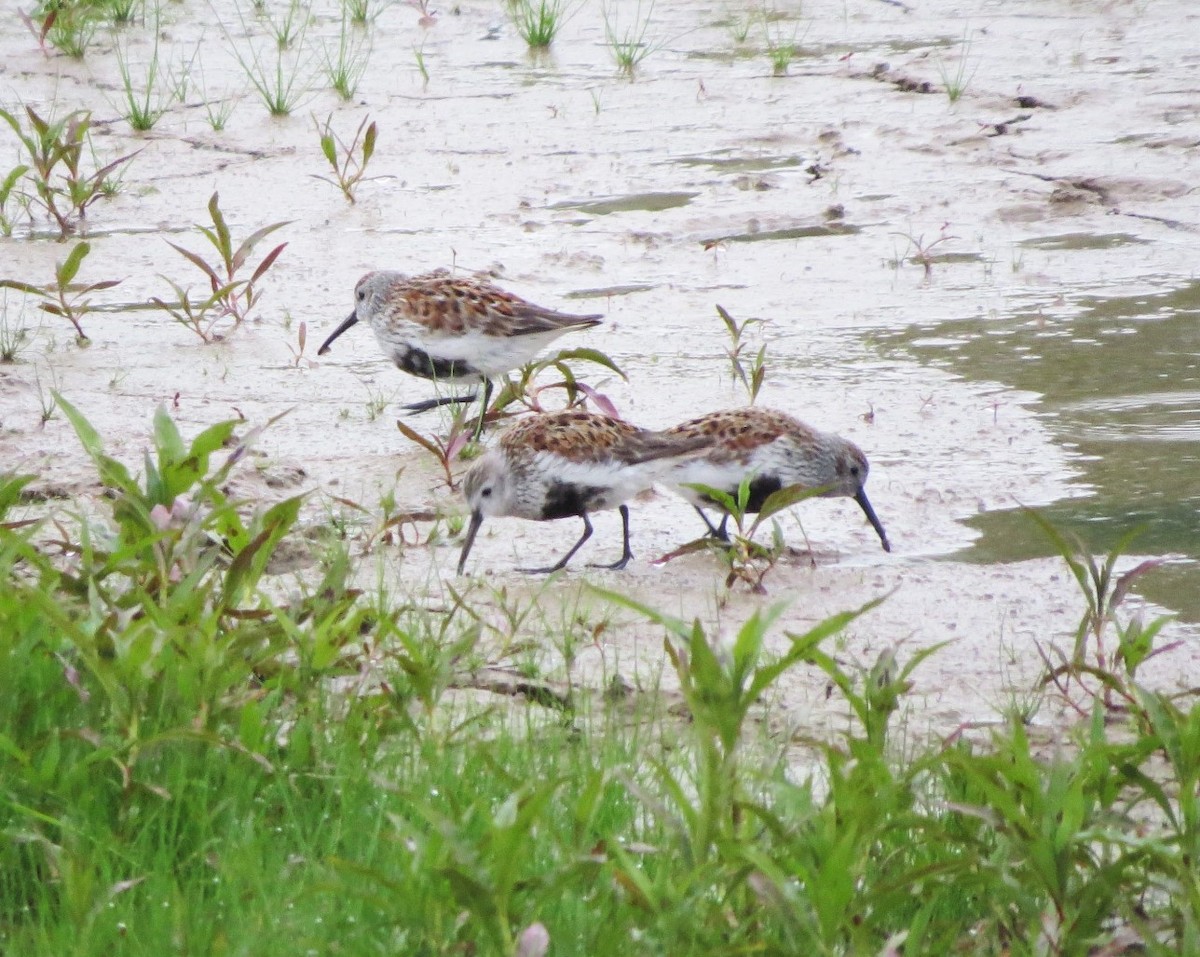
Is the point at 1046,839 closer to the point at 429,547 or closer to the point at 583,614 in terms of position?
the point at 583,614

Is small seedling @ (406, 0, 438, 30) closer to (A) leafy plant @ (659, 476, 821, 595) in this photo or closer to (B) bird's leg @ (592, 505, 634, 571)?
(B) bird's leg @ (592, 505, 634, 571)

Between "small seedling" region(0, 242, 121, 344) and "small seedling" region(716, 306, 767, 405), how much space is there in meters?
2.69

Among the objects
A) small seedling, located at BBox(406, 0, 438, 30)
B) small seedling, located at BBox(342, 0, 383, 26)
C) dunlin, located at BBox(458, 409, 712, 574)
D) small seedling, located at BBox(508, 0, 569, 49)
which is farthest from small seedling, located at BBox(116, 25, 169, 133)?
dunlin, located at BBox(458, 409, 712, 574)

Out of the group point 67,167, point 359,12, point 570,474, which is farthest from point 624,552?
point 359,12

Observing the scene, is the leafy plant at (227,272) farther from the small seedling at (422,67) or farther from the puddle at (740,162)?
the small seedling at (422,67)

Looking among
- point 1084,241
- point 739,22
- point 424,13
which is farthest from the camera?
point 739,22

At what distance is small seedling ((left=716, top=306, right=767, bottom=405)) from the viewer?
7.04 meters

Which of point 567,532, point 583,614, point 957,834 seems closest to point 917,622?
point 583,614

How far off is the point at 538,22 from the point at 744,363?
20.5ft

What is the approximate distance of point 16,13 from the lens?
42.0ft

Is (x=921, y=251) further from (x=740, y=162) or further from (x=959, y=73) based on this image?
(x=959, y=73)

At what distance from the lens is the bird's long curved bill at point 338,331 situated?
8.05 meters

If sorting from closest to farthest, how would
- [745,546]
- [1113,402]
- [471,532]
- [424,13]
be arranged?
[745,546]
[471,532]
[1113,402]
[424,13]

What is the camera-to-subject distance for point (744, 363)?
7930 mm
